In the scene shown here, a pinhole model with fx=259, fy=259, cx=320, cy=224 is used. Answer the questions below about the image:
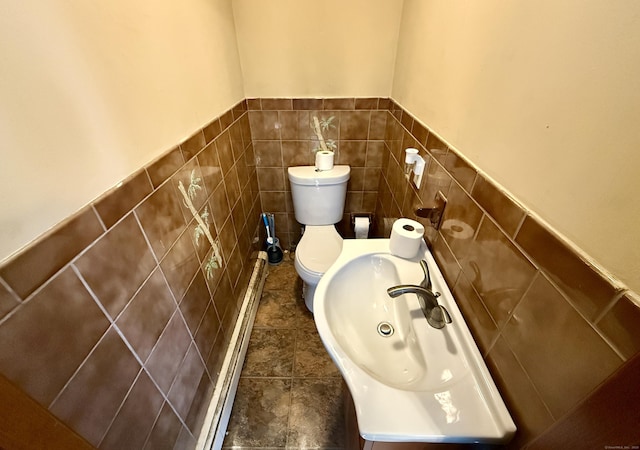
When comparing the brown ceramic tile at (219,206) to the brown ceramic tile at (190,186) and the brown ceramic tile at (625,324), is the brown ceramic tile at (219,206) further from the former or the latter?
the brown ceramic tile at (625,324)

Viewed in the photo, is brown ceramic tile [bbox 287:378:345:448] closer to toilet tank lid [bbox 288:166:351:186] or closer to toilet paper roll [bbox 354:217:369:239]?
toilet paper roll [bbox 354:217:369:239]

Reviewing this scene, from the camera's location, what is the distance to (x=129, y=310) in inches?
24.7

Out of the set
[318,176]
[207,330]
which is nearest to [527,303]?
[207,330]

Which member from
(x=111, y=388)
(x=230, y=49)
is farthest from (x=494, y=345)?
(x=230, y=49)

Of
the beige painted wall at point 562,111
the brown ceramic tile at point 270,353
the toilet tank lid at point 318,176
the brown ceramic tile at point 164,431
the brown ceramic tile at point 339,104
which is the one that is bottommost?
the brown ceramic tile at point 270,353

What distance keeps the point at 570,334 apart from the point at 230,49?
5.28 ft

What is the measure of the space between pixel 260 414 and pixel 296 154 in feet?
4.79

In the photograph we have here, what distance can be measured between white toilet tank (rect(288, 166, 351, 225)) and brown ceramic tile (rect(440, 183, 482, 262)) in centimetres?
91

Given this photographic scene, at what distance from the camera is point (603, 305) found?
1.14 ft

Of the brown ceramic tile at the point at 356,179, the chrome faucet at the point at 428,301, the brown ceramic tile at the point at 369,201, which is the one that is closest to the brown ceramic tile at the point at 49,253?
the chrome faucet at the point at 428,301

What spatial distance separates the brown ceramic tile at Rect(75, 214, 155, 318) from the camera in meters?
0.53

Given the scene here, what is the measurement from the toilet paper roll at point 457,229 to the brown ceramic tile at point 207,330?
3.12ft

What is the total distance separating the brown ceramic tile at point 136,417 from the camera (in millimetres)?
584

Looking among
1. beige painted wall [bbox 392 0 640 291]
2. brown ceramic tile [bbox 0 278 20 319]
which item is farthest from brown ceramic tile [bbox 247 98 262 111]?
brown ceramic tile [bbox 0 278 20 319]
